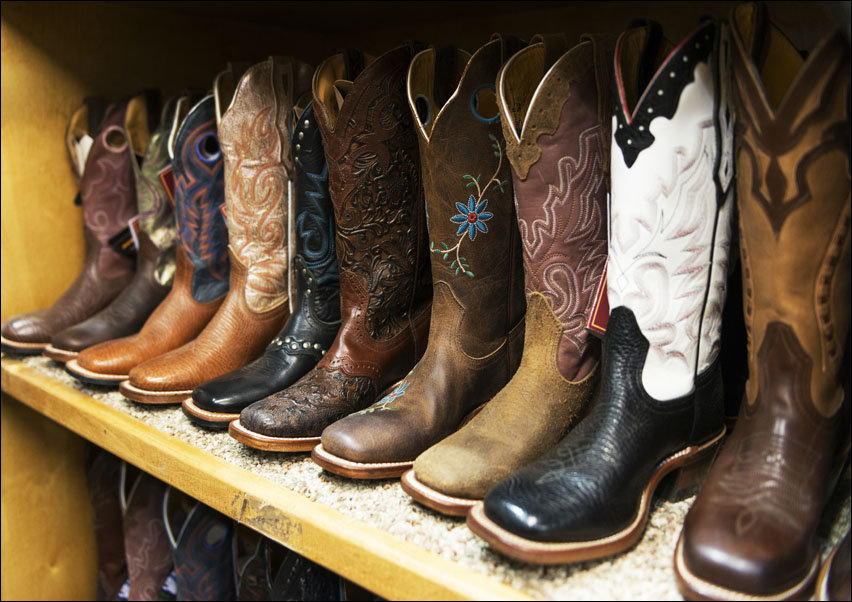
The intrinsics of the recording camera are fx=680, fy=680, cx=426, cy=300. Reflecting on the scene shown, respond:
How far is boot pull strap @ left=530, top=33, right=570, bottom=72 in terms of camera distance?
754 mm

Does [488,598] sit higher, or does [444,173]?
[444,173]

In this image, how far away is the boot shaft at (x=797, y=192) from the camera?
0.54 metres

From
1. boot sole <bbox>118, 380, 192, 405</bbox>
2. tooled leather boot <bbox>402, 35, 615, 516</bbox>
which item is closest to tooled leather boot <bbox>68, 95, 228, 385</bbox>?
boot sole <bbox>118, 380, 192, 405</bbox>

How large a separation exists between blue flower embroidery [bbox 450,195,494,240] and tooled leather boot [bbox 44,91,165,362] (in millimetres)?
764

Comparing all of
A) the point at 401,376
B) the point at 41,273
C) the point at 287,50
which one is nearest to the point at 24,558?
the point at 41,273

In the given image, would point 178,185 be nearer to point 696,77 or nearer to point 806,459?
point 696,77

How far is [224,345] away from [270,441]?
12.2 inches

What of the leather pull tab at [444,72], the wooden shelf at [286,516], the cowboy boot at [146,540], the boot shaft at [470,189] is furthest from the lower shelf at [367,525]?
the leather pull tab at [444,72]

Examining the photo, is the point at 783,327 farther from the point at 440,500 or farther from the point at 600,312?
the point at 440,500

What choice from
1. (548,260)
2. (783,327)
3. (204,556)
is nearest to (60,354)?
(204,556)

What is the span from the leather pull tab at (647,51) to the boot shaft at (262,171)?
0.56 metres

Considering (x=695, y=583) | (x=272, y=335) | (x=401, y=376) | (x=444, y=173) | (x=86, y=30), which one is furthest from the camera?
(x=86, y=30)

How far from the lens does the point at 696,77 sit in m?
0.62

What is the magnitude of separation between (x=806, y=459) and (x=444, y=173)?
19.0 inches
